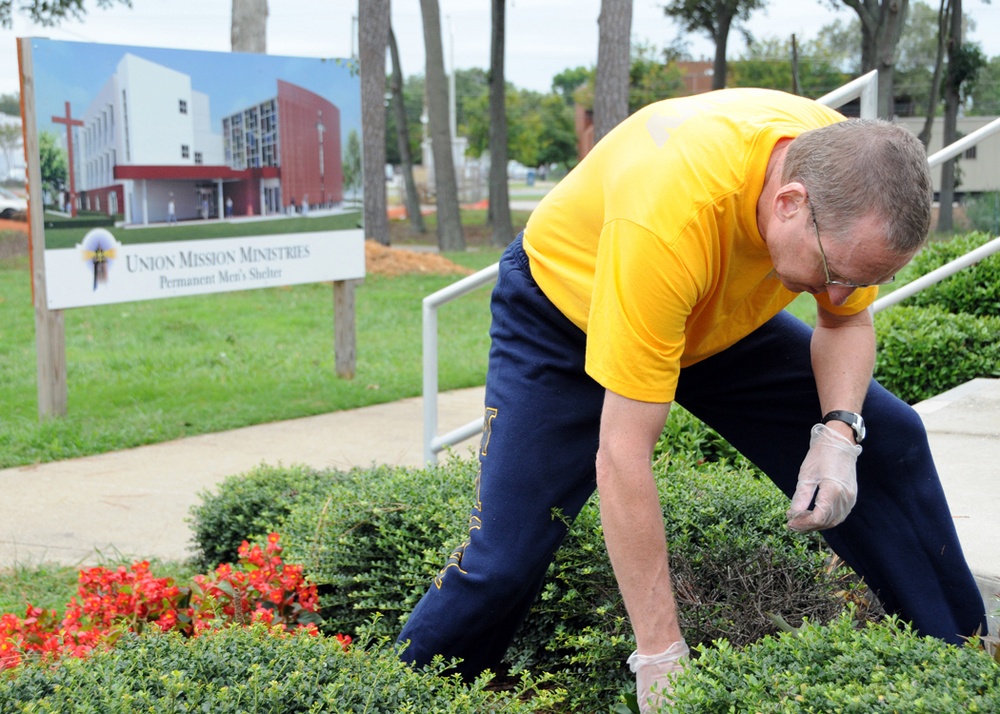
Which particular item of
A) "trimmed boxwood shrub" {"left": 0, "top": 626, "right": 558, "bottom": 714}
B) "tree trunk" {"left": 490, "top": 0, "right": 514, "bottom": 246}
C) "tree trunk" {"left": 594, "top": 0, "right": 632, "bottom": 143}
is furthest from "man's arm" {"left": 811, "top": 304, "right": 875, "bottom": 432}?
"tree trunk" {"left": 490, "top": 0, "right": 514, "bottom": 246}

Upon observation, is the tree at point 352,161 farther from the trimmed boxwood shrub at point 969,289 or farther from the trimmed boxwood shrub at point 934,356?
the trimmed boxwood shrub at point 934,356

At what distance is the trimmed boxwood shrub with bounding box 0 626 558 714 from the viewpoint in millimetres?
1967

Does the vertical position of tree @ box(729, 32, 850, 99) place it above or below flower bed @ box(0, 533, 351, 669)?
above

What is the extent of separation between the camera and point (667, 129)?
215cm

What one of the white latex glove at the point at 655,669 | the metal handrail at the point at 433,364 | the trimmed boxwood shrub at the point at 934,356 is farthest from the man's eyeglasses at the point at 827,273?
the trimmed boxwood shrub at the point at 934,356

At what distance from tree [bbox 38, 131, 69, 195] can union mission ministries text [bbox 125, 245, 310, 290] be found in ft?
1.86

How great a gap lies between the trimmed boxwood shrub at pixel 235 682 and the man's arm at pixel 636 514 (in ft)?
1.08

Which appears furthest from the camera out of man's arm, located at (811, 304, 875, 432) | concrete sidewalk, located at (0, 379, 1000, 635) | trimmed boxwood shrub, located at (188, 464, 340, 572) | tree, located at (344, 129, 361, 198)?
tree, located at (344, 129, 361, 198)

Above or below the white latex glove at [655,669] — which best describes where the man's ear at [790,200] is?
above

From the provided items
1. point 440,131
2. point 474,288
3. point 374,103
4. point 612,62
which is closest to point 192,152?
point 474,288

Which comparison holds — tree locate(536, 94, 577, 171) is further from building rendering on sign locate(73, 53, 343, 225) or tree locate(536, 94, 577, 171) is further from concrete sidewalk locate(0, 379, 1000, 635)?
concrete sidewalk locate(0, 379, 1000, 635)

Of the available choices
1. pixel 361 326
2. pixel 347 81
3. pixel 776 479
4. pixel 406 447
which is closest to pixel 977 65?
pixel 361 326

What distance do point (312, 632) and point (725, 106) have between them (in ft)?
5.63

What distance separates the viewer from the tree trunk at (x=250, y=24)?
36.9 ft
